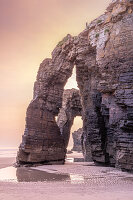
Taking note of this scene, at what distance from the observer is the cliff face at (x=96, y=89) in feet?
61.8

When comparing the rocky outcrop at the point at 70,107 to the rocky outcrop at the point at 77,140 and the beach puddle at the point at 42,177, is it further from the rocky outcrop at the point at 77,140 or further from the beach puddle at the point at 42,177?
the beach puddle at the point at 42,177

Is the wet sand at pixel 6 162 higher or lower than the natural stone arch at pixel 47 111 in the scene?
lower

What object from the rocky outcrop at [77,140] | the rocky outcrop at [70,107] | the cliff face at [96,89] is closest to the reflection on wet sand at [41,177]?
the cliff face at [96,89]

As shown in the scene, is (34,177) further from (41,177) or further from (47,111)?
(47,111)

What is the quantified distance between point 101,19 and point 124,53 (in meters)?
6.00

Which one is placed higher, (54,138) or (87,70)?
(87,70)

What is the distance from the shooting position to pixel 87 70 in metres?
28.4

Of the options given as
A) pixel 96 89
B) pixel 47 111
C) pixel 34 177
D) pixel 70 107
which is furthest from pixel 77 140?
pixel 34 177

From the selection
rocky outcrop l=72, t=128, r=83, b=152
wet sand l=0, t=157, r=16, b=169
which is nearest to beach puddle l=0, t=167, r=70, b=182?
wet sand l=0, t=157, r=16, b=169

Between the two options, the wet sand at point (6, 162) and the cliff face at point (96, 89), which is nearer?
the cliff face at point (96, 89)

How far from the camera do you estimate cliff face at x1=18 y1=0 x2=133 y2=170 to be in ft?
61.8

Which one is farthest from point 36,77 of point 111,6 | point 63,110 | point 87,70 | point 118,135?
point 63,110

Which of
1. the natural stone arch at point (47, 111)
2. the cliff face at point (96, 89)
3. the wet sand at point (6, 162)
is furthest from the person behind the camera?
the wet sand at point (6, 162)

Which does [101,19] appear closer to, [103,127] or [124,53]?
[124,53]
